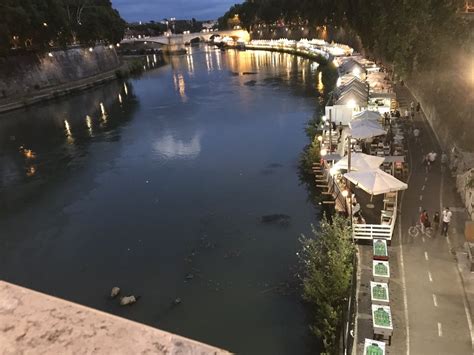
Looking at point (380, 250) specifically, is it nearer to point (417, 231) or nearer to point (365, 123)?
point (417, 231)

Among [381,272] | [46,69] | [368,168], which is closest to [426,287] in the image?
[381,272]

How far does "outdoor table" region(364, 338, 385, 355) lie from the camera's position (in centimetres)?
1007

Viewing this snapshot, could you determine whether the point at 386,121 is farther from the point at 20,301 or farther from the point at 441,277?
the point at 20,301

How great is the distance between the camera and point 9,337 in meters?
2.05

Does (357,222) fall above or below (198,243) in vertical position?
above

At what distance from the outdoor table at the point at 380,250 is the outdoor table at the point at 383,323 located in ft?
8.60

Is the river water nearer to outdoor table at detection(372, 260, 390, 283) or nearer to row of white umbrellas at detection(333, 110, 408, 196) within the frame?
outdoor table at detection(372, 260, 390, 283)

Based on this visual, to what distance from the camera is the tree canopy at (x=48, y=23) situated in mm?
48500

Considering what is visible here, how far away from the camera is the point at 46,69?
209 feet

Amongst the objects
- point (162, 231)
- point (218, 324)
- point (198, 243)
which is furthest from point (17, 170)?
point (218, 324)

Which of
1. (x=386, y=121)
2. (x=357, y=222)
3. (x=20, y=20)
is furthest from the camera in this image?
(x=20, y=20)

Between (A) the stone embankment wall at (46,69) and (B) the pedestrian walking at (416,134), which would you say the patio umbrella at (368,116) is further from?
(A) the stone embankment wall at (46,69)

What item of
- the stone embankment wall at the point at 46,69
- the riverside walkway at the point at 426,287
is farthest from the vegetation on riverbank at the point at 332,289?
the stone embankment wall at the point at 46,69

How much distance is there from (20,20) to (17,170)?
26150 millimetres
